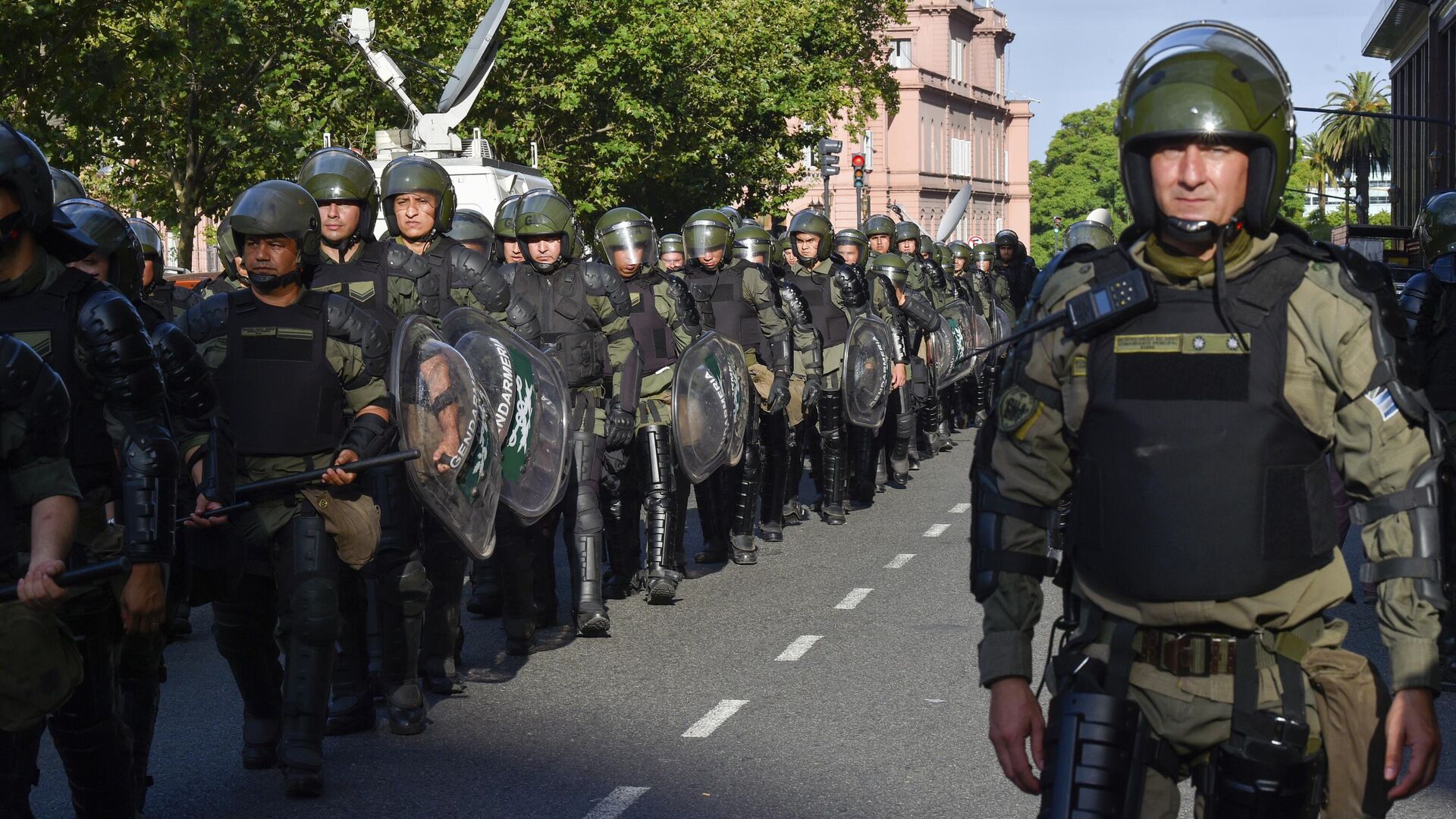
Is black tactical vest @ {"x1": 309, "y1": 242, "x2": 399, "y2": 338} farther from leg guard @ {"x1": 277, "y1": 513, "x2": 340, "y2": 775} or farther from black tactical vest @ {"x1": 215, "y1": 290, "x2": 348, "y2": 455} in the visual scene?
leg guard @ {"x1": 277, "y1": 513, "x2": 340, "y2": 775}

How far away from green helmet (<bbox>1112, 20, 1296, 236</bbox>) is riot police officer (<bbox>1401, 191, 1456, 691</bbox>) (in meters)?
4.05

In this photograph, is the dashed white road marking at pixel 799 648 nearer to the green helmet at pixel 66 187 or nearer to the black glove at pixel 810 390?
the green helmet at pixel 66 187

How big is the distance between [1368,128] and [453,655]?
7864cm

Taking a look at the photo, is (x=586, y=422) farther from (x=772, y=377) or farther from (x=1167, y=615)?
(x=1167, y=615)

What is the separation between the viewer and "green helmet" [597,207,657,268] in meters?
10.3

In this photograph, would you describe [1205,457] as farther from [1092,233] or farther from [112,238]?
[1092,233]

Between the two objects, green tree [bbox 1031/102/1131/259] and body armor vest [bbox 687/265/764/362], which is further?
green tree [bbox 1031/102/1131/259]

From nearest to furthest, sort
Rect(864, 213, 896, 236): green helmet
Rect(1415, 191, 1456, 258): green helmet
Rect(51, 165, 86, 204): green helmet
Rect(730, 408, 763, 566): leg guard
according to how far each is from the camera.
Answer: Rect(1415, 191, 1456, 258): green helmet → Rect(51, 165, 86, 204): green helmet → Rect(730, 408, 763, 566): leg guard → Rect(864, 213, 896, 236): green helmet

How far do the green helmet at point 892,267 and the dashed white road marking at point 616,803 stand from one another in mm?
10669

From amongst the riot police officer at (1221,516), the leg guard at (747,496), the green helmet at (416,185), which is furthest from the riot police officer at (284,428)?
the leg guard at (747,496)

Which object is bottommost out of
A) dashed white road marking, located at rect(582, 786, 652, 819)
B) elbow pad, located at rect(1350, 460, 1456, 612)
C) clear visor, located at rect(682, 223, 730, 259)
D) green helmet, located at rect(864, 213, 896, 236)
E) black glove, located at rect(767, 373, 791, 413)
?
dashed white road marking, located at rect(582, 786, 652, 819)

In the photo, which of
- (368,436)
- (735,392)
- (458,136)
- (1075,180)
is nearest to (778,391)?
(735,392)

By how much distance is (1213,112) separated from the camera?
131 inches

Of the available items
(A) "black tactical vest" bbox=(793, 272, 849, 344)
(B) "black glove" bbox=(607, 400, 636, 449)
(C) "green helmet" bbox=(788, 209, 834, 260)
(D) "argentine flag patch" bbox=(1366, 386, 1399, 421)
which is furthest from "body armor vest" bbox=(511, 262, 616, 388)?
(D) "argentine flag patch" bbox=(1366, 386, 1399, 421)
